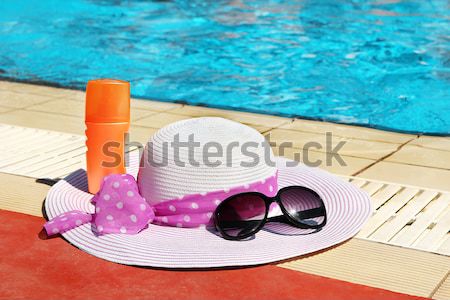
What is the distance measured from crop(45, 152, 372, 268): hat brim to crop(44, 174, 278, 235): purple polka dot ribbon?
0.03 m

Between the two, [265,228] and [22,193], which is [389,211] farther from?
[22,193]

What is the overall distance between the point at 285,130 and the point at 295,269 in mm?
2470

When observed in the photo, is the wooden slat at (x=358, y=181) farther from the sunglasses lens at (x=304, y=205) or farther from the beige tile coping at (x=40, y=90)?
the beige tile coping at (x=40, y=90)

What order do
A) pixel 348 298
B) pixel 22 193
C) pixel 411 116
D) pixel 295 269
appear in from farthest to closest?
pixel 411 116 → pixel 22 193 → pixel 295 269 → pixel 348 298

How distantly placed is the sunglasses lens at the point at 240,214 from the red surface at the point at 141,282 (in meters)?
0.24

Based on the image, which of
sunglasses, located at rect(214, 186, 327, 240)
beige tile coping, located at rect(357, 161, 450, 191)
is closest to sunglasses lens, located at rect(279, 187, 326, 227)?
sunglasses, located at rect(214, 186, 327, 240)

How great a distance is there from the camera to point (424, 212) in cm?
374

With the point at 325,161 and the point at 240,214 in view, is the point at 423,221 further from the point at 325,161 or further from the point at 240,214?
the point at 325,161

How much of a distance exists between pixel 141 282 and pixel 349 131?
9.44 feet

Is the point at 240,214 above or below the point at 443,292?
above

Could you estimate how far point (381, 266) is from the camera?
3.13m

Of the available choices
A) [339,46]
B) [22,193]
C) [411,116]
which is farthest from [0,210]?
[339,46]

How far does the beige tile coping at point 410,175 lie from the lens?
168 inches

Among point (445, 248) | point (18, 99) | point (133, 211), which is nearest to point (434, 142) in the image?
point (445, 248)
